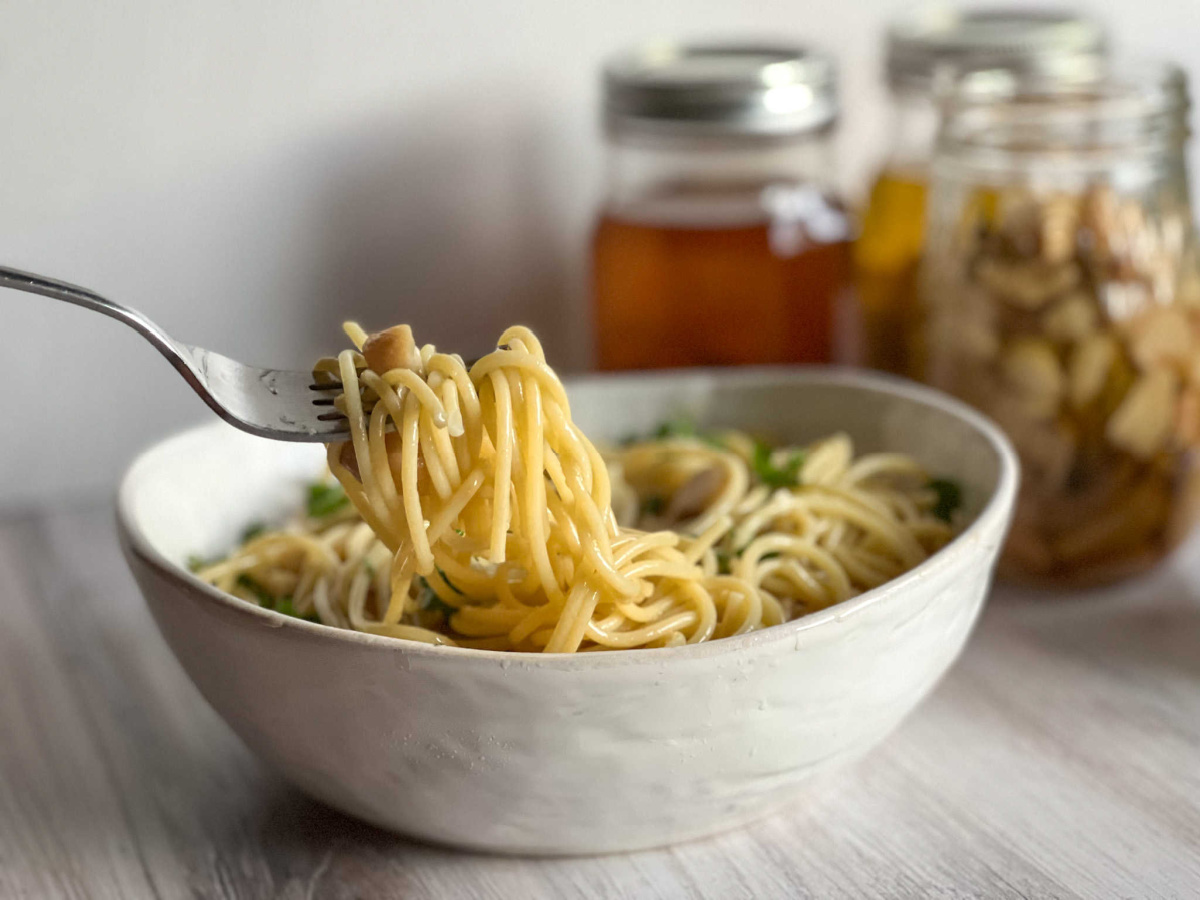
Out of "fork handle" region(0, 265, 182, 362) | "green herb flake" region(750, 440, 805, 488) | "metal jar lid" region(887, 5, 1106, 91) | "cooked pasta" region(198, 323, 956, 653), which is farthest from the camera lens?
"metal jar lid" region(887, 5, 1106, 91)

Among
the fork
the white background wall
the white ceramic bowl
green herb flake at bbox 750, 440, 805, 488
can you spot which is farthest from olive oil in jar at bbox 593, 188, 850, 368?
the fork

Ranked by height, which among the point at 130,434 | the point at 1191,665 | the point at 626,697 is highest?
the point at 626,697

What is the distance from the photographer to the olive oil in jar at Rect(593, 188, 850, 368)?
5.15 feet

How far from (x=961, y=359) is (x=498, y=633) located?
0.67m

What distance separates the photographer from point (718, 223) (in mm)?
1567

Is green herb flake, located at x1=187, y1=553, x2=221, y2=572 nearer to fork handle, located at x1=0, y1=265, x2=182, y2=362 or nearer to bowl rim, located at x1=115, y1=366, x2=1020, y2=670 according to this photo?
bowl rim, located at x1=115, y1=366, x2=1020, y2=670

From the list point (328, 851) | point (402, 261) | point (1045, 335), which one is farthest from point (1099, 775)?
point (402, 261)

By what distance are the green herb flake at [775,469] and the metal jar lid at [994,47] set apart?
24.1 inches

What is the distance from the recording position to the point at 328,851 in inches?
38.9

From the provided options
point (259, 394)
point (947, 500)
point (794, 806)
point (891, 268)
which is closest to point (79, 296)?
point (259, 394)

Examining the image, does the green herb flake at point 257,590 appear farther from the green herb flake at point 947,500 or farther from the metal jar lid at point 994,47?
the metal jar lid at point 994,47

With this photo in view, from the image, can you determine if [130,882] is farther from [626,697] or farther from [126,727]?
[626,697]

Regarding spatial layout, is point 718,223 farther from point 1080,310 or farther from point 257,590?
point 257,590

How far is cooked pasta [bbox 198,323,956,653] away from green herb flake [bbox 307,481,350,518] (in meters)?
0.11
